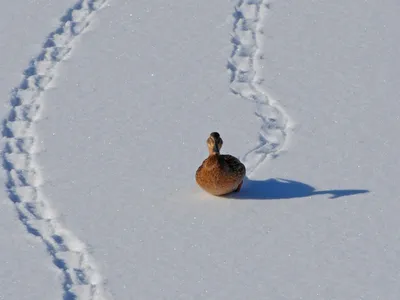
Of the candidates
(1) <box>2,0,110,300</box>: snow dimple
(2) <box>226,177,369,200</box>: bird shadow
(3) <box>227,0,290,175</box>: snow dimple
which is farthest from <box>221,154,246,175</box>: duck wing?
(1) <box>2,0,110,300</box>: snow dimple

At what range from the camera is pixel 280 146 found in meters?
7.34

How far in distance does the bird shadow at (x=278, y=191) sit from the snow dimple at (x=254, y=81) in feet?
0.55

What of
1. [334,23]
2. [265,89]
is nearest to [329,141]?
[265,89]

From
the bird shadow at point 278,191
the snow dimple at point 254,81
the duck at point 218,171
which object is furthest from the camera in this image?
the snow dimple at point 254,81

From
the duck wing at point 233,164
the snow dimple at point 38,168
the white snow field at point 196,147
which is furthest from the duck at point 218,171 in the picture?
the snow dimple at point 38,168

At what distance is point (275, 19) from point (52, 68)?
1.92 metres

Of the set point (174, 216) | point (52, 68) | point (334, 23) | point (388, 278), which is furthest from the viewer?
point (334, 23)

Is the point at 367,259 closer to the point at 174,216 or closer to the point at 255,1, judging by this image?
the point at 174,216

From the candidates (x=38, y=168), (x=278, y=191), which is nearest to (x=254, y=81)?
(x=278, y=191)

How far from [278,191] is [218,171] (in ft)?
1.52

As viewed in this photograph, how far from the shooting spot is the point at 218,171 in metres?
6.59

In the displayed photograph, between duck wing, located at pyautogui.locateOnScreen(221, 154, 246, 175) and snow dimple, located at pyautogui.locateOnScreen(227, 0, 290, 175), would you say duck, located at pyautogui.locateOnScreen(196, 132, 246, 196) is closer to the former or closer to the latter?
duck wing, located at pyautogui.locateOnScreen(221, 154, 246, 175)

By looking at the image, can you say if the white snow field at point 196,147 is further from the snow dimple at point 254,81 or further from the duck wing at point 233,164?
the duck wing at point 233,164

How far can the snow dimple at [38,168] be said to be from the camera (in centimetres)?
611
